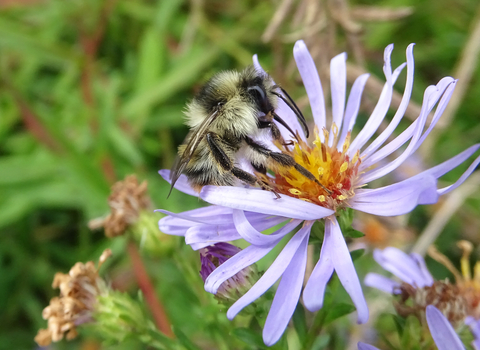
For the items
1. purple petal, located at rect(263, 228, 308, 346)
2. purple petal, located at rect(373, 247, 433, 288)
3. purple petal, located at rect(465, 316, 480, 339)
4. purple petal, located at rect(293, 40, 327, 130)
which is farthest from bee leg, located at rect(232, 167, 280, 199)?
purple petal, located at rect(465, 316, 480, 339)

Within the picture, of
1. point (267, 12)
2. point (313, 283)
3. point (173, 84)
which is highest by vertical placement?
point (267, 12)

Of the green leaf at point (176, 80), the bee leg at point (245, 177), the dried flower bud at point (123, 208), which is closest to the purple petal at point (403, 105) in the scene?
the bee leg at point (245, 177)

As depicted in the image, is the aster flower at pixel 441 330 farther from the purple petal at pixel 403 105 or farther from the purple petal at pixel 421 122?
the purple petal at pixel 403 105

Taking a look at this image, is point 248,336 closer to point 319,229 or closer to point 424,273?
point 319,229

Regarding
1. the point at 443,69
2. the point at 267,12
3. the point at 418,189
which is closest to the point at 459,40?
the point at 443,69

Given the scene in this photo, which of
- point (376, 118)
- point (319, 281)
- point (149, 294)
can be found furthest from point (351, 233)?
point (149, 294)

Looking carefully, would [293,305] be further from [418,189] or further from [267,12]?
[267,12]

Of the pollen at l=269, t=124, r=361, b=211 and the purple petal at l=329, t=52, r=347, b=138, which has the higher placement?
the purple petal at l=329, t=52, r=347, b=138

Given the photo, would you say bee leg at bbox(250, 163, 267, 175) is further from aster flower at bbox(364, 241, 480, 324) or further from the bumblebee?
aster flower at bbox(364, 241, 480, 324)
